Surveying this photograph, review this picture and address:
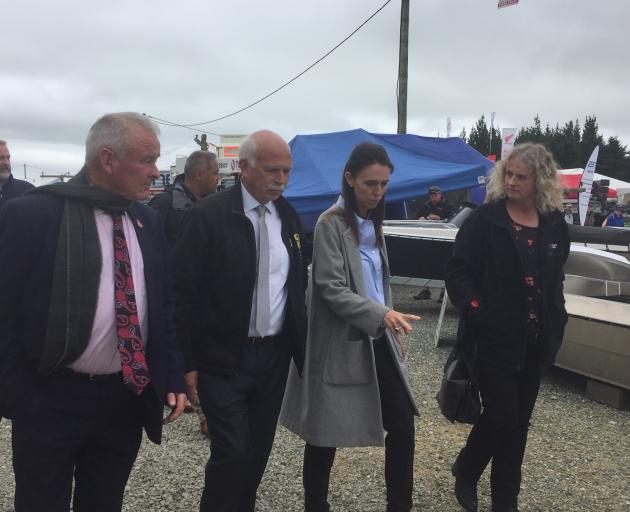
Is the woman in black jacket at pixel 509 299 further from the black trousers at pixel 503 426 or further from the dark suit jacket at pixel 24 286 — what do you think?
the dark suit jacket at pixel 24 286

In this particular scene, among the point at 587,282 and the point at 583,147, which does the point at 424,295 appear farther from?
the point at 583,147

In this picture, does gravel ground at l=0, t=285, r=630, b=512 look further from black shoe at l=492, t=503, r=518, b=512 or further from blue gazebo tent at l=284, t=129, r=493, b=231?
blue gazebo tent at l=284, t=129, r=493, b=231

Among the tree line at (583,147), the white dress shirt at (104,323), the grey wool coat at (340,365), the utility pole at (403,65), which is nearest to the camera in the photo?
the white dress shirt at (104,323)

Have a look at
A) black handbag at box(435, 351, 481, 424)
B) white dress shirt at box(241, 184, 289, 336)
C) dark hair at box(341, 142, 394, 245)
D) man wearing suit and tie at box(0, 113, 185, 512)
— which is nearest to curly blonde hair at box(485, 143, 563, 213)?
dark hair at box(341, 142, 394, 245)

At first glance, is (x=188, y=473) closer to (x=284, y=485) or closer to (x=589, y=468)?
(x=284, y=485)

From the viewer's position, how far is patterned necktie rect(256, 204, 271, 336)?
237cm

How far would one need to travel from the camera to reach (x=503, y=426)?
2822mm

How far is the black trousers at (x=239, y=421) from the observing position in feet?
7.41

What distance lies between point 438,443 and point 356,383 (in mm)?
1715

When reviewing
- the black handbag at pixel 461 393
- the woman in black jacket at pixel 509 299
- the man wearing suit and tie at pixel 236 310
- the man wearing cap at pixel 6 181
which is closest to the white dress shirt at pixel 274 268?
Result: the man wearing suit and tie at pixel 236 310

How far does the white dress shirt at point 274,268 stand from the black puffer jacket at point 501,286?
0.94m

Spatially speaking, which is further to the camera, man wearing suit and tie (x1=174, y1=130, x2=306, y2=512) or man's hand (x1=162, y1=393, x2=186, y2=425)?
man wearing suit and tie (x1=174, y1=130, x2=306, y2=512)

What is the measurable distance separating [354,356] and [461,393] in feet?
2.53

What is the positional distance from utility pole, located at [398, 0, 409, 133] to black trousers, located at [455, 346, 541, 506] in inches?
429
